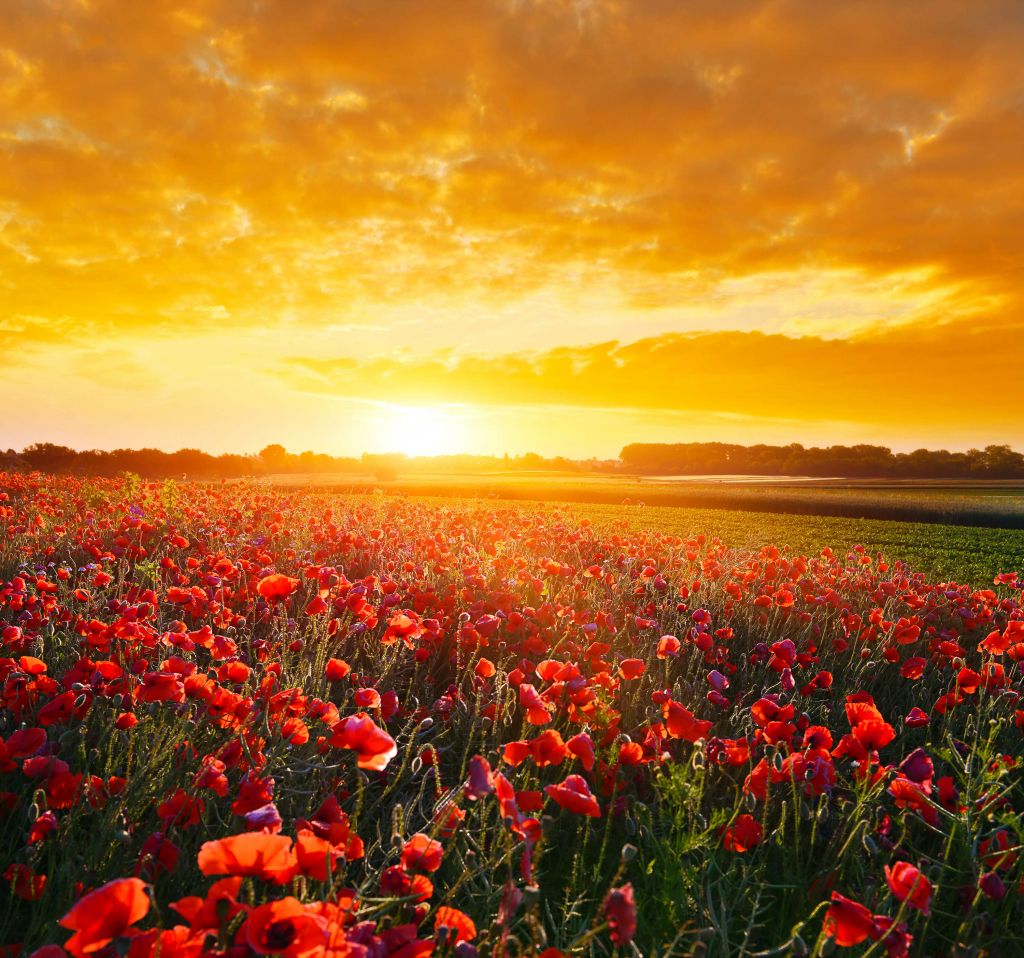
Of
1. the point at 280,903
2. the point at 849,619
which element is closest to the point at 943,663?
the point at 849,619

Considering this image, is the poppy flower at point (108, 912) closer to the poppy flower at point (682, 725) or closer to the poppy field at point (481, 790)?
the poppy field at point (481, 790)

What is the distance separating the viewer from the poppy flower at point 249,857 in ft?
3.92

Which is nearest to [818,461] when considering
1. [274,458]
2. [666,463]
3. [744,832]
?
[666,463]

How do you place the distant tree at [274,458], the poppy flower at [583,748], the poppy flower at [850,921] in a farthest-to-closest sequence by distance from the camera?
the distant tree at [274,458], the poppy flower at [583,748], the poppy flower at [850,921]

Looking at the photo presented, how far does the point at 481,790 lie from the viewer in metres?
1.56

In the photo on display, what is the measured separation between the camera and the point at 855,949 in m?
2.01

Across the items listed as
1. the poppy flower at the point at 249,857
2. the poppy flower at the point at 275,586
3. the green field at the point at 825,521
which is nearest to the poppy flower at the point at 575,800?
the poppy flower at the point at 249,857

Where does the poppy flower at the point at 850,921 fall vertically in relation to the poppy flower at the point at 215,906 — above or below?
below

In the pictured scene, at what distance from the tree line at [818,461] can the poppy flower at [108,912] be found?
7563 centimetres

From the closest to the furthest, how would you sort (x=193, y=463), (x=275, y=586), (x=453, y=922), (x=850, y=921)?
(x=850, y=921) → (x=453, y=922) → (x=275, y=586) → (x=193, y=463)

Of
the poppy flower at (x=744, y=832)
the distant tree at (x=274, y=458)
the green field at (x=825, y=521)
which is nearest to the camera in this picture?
the poppy flower at (x=744, y=832)

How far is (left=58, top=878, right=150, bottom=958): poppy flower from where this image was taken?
1159mm

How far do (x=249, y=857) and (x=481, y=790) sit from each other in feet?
1.74

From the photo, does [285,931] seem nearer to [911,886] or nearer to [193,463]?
[911,886]
